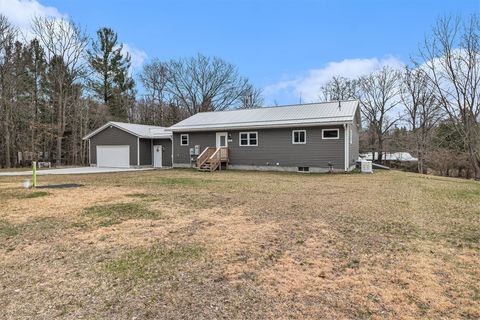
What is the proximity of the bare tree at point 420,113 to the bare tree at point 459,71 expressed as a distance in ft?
26.0

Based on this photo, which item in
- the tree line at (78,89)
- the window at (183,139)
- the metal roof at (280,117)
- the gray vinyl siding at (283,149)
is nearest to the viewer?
the gray vinyl siding at (283,149)

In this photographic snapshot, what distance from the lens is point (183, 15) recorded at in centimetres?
1753

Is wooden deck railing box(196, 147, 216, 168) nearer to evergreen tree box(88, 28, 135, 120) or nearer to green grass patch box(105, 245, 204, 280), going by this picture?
green grass patch box(105, 245, 204, 280)

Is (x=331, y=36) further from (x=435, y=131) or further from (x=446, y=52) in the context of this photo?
(x=435, y=131)

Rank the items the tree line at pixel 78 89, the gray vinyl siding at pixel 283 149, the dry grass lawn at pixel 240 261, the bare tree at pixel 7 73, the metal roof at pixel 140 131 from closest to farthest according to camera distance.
→ the dry grass lawn at pixel 240 261, the gray vinyl siding at pixel 283 149, the metal roof at pixel 140 131, the bare tree at pixel 7 73, the tree line at pixel 78 89

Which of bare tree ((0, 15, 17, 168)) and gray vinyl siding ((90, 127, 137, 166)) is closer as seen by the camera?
gray vinyl siding ((90, 127, 137, 166))

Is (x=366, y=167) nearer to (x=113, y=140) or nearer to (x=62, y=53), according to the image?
(x=113, y=140)

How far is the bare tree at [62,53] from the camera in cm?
2388

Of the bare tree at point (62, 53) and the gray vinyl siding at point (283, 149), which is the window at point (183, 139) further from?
the bare tree at point (62, 53)

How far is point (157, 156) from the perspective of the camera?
22547 millimetres

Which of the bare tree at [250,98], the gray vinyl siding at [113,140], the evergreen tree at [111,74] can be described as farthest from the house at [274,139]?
the bare tree at [250,98]

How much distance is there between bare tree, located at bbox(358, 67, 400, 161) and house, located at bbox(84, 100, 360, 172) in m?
14.2

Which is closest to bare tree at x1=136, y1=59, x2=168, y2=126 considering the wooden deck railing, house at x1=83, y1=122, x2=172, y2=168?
house at x1=83, y1=122, x2=172, y2=168

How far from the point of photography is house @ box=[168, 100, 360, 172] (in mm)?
15547
